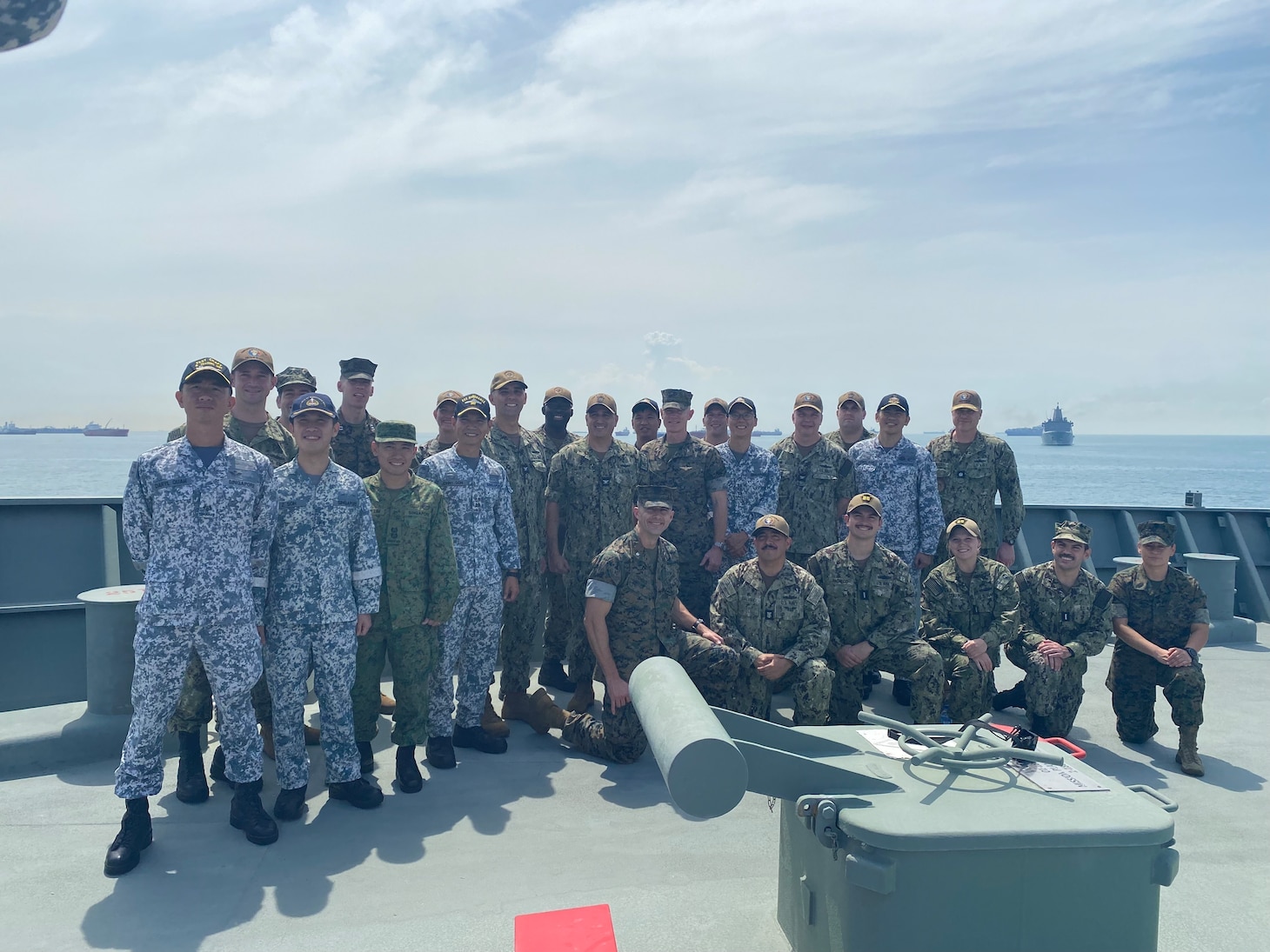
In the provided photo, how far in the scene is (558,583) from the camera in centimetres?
567

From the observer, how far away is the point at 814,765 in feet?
7.68

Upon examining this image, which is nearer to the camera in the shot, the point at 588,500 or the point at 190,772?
the point at 190,772

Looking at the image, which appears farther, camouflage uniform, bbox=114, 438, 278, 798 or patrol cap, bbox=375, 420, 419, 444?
patrol cap, bbox=375, 420, 419, 444

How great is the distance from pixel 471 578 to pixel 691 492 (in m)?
1.69

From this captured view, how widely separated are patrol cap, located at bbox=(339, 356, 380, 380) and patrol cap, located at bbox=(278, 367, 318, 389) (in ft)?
1.05

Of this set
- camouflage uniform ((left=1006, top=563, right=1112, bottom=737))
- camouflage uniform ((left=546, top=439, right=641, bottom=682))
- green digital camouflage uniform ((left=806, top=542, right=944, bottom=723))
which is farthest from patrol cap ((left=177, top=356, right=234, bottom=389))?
camouflage uniform ((left=1006, top=563, right=1112, bottom=737))

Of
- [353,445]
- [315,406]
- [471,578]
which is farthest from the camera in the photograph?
[353,445]

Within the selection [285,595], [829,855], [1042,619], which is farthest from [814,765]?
[1042,619]

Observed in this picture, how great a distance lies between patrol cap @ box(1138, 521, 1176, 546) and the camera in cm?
497

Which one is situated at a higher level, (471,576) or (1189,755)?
(471,576)

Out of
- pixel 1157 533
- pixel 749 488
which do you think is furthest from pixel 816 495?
pixel 1157 533

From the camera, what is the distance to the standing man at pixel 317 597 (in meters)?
3.77

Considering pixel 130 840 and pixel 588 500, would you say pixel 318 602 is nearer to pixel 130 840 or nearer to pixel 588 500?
pixel 130 840

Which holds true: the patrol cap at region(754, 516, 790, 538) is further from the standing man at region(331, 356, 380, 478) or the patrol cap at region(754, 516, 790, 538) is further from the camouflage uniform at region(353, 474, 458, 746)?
the standing man at region(331, 356, 380, 478)
